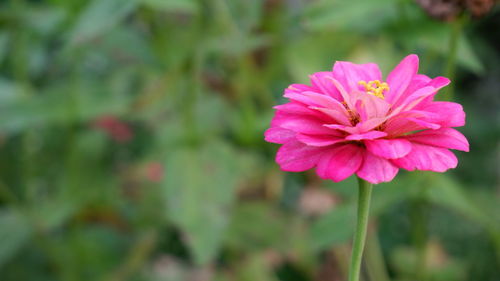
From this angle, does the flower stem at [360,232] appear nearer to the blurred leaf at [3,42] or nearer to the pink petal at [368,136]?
the pink petal at [368,136]

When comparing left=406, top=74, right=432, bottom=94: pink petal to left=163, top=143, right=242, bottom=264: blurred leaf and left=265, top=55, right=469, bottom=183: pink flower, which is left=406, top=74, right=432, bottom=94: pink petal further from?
left=163, top=143, right=242, bottom=264: blurred leaf

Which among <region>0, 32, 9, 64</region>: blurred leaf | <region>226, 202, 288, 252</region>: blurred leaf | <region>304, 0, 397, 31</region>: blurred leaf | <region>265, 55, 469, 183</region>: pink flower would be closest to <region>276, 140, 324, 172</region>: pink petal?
<region>265, 55, 469, 183</region>: pink flower

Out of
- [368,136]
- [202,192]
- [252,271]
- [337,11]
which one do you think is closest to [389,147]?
[368,136]

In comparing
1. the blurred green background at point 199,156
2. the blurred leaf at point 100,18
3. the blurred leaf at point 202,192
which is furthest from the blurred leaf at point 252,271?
the blurred leaf at point 100,18

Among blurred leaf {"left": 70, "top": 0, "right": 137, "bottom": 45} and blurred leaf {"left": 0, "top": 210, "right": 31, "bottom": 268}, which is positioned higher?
blurred leaf {"left": 70, "top": 0, "right": 137, "bottom": 45}

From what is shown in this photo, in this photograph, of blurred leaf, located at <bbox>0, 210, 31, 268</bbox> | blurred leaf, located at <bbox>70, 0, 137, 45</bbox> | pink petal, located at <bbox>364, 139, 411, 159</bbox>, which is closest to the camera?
pink petal, located at <bbox>364, 139, 411, 159</bbox>

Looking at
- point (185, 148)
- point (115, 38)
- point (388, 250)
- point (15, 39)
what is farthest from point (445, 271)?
point (15, 39)

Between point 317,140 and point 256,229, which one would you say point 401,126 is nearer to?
point 317,140
